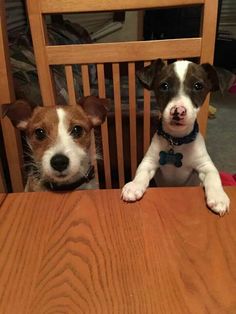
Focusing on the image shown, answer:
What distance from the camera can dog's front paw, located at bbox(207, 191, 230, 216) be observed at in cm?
73

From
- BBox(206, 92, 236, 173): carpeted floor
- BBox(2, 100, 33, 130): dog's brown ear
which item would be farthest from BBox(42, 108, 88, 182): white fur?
BBox(206, 92, 236, 173): carpeted floor

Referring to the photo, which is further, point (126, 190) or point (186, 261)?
point (126, 190)

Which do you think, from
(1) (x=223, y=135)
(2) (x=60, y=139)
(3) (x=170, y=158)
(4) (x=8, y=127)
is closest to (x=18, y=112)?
(4) (x=8, y=127)

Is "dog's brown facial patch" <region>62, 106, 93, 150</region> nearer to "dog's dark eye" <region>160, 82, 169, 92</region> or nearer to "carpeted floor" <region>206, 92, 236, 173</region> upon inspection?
"dog's dark eye" <region>160, 82, 169, 92</region>

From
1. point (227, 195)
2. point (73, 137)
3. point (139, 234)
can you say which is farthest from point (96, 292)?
point (73, 137)

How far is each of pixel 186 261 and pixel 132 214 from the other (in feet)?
0.56

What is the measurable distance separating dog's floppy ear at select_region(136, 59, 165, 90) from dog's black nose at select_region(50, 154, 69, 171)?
0.39 meters

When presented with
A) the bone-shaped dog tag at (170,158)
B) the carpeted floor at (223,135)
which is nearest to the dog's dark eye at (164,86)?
the bone-shaped dog tag at (170,158)

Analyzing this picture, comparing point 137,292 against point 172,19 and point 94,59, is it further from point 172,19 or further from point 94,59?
point 172,19

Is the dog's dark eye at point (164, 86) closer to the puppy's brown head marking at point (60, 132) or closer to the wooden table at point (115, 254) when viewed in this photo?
the puppy's brown head marking at point (60, 132)

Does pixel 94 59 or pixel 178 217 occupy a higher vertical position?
pixel 94 59

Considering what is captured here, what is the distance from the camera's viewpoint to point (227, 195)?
815 mm

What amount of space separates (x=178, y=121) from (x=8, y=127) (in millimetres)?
573

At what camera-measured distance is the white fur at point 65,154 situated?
0.97m
